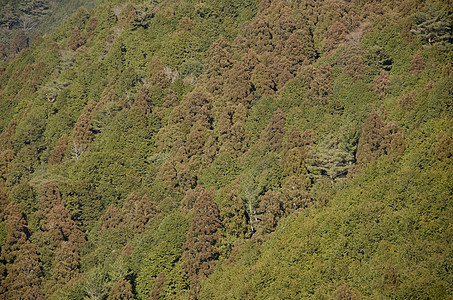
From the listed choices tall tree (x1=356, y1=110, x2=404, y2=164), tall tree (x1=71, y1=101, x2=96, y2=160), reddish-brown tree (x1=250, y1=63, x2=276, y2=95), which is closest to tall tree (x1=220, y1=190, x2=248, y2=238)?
tall tree (x1=356, y1=110, x2=404, y2=164)

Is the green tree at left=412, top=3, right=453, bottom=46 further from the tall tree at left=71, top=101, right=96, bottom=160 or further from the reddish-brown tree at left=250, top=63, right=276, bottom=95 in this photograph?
the tall tree at left=71, top=101, right=96, bottom=160

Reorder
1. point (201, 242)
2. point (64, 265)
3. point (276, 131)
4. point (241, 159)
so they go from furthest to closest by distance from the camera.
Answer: point (241, 159)
point (276, 131)
point (64, 265)
point (201, 242)

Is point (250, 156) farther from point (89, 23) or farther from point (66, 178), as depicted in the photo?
point (89, 23)

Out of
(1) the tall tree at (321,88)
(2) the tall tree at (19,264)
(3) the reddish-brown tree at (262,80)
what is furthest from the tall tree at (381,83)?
(2) the tall tree at (19,264)

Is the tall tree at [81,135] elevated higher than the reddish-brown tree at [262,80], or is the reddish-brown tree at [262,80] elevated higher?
the tall tree at [81,135]

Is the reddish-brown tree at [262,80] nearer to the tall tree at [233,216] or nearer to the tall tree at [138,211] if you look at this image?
the tall tree at [233,216]

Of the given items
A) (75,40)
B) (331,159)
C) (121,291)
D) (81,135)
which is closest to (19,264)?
(121,291)

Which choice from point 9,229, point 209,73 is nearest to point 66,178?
point 9,229

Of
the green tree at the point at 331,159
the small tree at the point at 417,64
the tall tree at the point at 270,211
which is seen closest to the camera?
the tall tree at the point at 270,211

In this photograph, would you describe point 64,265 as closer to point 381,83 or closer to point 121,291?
point 121,291
